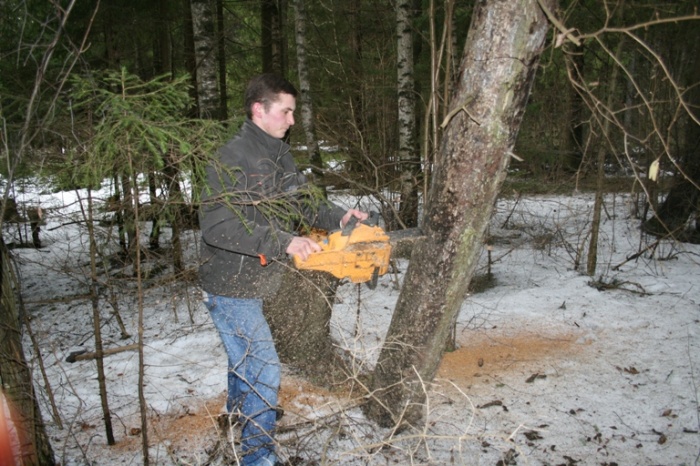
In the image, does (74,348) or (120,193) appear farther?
(74,348)

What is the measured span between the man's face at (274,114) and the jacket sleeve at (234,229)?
0.44 m

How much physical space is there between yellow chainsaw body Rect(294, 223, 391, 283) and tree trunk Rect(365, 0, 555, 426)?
283mm

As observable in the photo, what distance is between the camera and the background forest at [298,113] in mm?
2166

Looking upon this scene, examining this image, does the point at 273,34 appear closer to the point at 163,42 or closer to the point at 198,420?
the point at 163,42

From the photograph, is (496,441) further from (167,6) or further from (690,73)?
(167,6)

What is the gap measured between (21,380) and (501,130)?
2.78m

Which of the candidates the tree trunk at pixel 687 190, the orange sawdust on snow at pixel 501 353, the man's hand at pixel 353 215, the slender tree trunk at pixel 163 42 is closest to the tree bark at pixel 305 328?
the man's hand at pixel 353 215

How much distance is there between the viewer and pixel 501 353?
415 centimetres

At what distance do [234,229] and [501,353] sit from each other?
2747 millimetres

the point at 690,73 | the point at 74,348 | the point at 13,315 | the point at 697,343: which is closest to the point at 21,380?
the point at 13,315

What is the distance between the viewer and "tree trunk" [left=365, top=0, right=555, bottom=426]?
2391 mm

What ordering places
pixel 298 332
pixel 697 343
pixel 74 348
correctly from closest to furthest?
pixel 298 332, pixel 697 343, pixel 74 348

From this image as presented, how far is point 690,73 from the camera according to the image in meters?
7.56

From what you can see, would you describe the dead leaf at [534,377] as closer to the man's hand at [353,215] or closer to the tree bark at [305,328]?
the tree bark at [305,328]
